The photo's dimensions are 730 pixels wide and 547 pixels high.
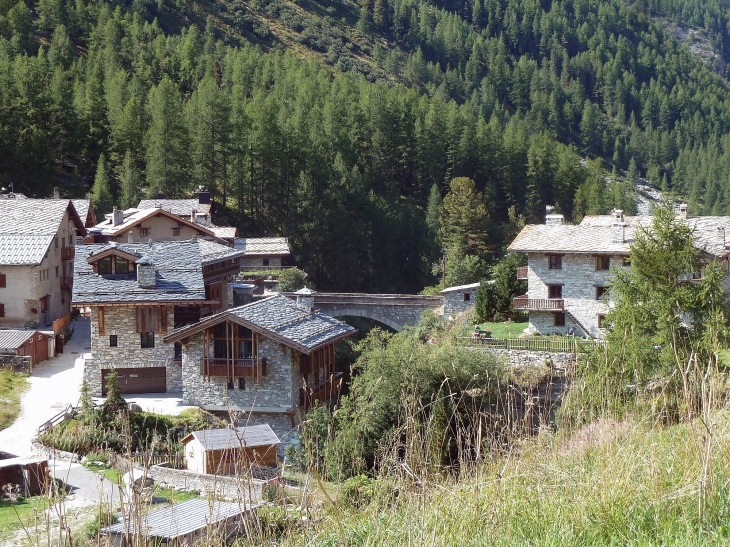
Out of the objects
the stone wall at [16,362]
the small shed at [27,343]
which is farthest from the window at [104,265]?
the stone wall at [16,362]

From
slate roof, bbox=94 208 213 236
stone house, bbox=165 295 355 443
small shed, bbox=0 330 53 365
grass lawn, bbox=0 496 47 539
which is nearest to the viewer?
grass lawn, bbox=0 496 47 539

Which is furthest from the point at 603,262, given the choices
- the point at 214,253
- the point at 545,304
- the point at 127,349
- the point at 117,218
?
the point at 117,218

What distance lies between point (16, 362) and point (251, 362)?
10.1m

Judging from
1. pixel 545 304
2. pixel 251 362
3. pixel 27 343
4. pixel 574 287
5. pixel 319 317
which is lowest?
pixel 251 362

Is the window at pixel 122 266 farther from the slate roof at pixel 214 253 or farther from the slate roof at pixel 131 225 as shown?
the slate roof at pixel 131 225

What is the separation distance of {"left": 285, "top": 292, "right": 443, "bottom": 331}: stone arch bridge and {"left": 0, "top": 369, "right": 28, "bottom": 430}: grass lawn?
18.6 metres

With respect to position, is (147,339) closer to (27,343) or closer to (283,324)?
(283,324)

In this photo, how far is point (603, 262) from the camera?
40812mm

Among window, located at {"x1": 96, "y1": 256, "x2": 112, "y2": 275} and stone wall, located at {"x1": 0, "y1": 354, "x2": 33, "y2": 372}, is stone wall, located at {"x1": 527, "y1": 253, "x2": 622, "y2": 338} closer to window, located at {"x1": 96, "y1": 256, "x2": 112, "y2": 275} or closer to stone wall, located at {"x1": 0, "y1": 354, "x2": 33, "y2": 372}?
window, located at {"x1": 96, "y1": 256, "x2": 112, "y2": 275}

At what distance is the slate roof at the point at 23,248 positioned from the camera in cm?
3959

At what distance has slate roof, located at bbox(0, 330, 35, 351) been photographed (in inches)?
1353

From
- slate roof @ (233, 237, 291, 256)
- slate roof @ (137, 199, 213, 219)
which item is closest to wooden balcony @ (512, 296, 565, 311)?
slate roof @ (233, 237, 291, 256)

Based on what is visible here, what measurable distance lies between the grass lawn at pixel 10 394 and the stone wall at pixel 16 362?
0.37 m

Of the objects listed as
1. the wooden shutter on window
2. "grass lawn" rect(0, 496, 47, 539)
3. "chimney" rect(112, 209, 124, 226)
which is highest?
"chimney" rect(112, 209, 124, 226)
